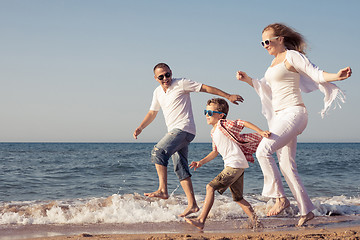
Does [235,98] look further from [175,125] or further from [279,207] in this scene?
[279,207]

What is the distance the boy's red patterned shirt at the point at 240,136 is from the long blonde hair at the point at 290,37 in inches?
46.0

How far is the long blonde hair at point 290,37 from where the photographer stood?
4793 millimetres

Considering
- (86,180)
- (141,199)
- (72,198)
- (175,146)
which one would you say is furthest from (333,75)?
(86,180)

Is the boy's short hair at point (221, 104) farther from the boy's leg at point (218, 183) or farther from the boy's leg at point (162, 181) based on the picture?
the boy's leg at point (162, 181)

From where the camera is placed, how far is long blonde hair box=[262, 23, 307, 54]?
15.7ft

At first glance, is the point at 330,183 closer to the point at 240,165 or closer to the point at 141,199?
the point at 141,199

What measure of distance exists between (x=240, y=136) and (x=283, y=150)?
0.58 meters

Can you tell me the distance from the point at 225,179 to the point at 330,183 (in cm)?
900

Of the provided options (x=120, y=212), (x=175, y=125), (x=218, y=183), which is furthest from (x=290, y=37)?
(x=120, y=212)

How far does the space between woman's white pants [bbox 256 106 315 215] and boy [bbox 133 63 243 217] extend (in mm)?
1039

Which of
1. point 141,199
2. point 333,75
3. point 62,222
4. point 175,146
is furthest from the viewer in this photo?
point 141,199

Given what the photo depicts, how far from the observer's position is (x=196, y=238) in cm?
430

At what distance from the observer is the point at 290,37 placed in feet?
15.9

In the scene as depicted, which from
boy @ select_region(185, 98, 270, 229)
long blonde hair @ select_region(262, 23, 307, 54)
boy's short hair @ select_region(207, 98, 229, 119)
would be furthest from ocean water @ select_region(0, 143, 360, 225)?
long blonde hair @ select_region(262, 23, 307, 54)
